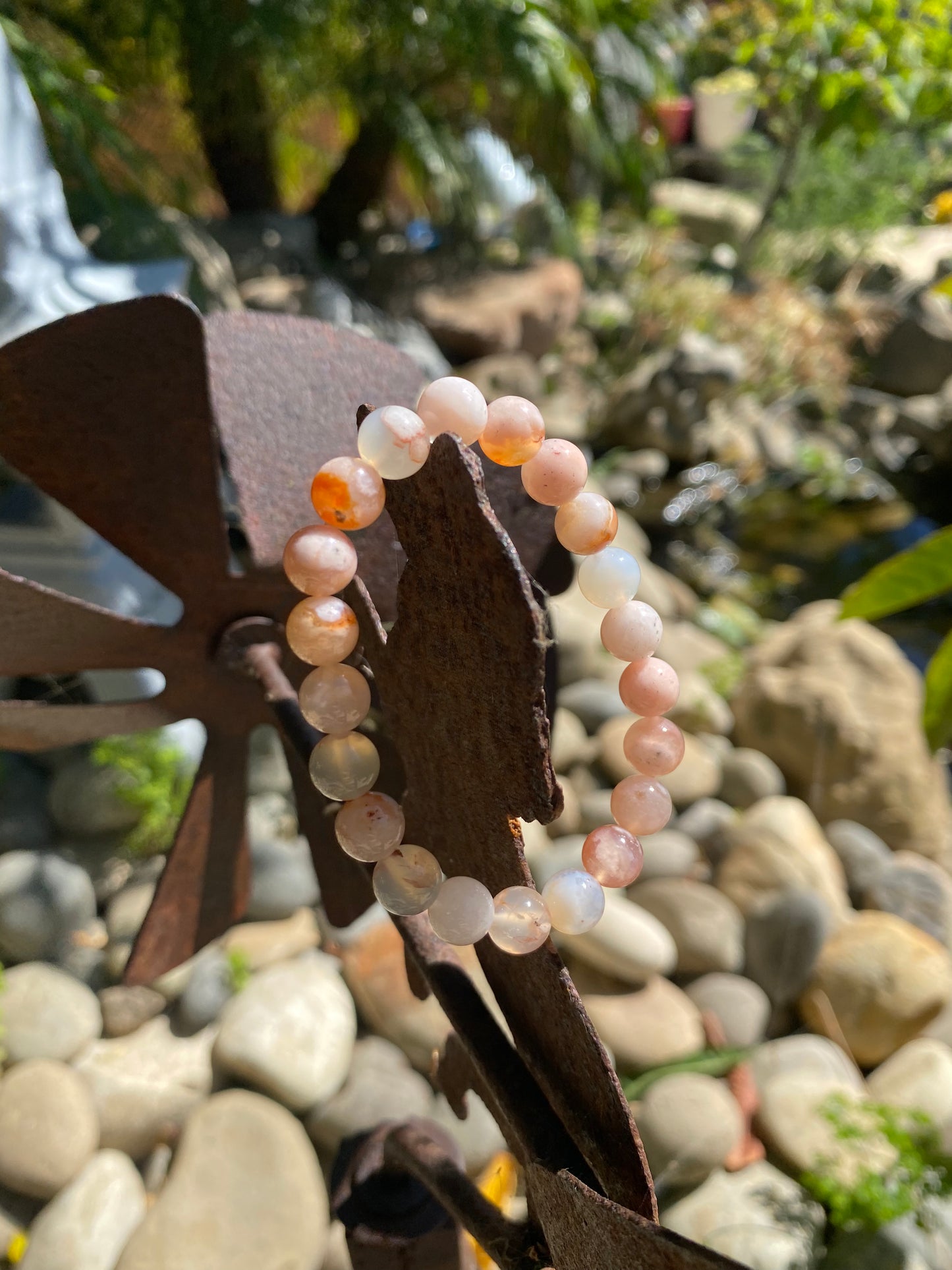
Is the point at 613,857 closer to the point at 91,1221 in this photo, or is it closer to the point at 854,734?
the point at 91,1221

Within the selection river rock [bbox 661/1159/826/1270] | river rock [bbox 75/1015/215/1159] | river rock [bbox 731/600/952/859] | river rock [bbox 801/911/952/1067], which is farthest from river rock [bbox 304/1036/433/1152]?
river rock [bbox 731/600/952/859]

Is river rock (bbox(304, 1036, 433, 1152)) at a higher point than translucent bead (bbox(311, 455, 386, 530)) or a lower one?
lower

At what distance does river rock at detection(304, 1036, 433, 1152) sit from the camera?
4.72 feet

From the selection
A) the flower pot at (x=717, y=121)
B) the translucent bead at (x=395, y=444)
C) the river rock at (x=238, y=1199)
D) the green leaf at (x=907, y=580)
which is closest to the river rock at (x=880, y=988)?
the green leaf at (x=907, y=580)

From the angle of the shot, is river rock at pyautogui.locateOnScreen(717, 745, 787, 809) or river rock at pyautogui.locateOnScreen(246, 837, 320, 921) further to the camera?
river rock at pyautogui.locateOnScreen(717, 745, 787, 809)

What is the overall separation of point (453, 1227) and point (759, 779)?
74.0 inches

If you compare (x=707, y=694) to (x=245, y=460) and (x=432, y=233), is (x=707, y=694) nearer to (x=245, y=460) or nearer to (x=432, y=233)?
(x=245, y=460)

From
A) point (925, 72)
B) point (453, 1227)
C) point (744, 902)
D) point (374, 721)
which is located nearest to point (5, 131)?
point (374, 721)

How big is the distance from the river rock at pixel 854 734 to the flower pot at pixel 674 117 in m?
3.18

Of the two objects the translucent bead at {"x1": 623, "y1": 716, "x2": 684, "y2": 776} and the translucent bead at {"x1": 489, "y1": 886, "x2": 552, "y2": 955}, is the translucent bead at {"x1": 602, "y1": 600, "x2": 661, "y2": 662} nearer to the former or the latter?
the translucent bead at {"x1": 623, "y1": 716, "x2": 684, "y2": 776}

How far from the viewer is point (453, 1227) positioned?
30.9 inches

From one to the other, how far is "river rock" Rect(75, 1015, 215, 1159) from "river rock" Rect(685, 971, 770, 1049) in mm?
1010

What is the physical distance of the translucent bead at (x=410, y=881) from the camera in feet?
1.77

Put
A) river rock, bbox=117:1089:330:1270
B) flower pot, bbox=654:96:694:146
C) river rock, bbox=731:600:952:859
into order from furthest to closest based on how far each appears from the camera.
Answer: flower pot, bbox=654:96:694:146 → river rock, bbox=731:600:952:859 → river rock, bbox=117:1089:330:1270
